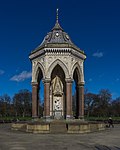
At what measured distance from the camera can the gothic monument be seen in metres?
37.3

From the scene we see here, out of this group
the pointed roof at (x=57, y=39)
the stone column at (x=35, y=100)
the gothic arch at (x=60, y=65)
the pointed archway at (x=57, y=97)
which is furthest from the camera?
the pointed archway at (x=57, y=97)

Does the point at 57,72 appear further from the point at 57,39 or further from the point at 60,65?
the point at 57,39

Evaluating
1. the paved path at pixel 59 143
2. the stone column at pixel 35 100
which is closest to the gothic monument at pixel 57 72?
the stone column at pixel 35 100

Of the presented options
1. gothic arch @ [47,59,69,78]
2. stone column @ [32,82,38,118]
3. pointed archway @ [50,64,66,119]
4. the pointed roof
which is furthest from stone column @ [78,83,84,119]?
stone column @ [32,82,38,118]

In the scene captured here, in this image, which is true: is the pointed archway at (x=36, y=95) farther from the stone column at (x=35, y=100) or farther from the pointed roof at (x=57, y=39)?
the pointed roof at (x=57, y=39)

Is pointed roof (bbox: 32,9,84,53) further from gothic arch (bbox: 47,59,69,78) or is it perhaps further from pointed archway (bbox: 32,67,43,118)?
pointed archway (bbox: 32,67,43,118)

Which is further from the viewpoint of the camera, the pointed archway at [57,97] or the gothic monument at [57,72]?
the pointed archway at [57,97]

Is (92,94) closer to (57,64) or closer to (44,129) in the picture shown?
(57,64)

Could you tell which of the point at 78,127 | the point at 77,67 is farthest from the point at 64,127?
the point at 77,67

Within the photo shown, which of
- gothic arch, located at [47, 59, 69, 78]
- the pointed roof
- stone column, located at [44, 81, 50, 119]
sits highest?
the pointed roof

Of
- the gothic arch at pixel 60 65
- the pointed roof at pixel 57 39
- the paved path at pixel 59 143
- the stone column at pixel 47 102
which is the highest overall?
the pointed roof at pixel 57 39

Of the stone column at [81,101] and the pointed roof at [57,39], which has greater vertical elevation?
the pointed roof at [57,39]

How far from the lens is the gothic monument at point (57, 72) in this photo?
37344mm

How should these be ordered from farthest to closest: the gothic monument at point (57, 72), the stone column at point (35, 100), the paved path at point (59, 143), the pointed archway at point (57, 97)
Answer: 1. the pointed archway at point (57, 97)
2. the stone column at point (35, 100)
3. the gothic monument at point (57, 72)
4. the paved path at point (59, 143)
